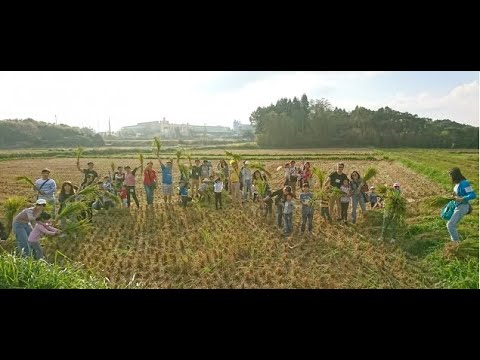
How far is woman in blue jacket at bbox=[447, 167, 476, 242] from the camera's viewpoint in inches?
153

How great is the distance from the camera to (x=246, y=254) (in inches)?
168

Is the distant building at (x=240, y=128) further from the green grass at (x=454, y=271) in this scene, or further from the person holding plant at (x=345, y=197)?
the green grass at (x=454, y=271)

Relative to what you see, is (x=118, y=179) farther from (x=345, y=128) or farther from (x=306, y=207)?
(x=345, y=128)

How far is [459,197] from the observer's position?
3955mm

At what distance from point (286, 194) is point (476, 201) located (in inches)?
93.5

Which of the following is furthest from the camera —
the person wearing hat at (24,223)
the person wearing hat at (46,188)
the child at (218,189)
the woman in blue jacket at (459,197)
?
the child at (218,189)

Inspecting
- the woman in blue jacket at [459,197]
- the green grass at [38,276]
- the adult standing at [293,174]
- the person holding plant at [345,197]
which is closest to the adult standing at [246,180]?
the adult standing at [293,174]

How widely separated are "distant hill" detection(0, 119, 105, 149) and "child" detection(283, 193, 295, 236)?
257 cm

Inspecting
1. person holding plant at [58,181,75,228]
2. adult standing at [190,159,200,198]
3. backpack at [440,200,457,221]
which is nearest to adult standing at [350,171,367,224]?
backpack at [440,200,457,221]

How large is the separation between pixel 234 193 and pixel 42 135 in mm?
2868

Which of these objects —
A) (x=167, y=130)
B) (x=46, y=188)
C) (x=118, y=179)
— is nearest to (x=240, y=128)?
(x=167, y=130)

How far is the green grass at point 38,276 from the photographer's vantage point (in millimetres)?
3334

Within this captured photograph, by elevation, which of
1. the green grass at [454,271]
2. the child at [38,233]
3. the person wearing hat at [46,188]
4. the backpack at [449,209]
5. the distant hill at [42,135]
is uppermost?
the distant hill at [42,135]

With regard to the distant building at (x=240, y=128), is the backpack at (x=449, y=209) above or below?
below
